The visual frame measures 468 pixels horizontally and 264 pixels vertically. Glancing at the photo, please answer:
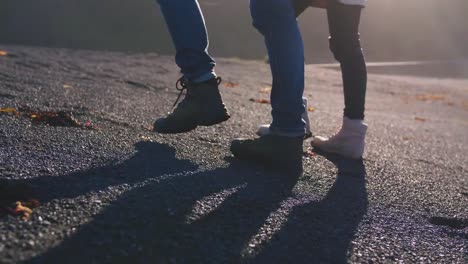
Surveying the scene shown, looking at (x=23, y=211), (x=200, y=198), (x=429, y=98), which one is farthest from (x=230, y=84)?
(x=23, y=211)

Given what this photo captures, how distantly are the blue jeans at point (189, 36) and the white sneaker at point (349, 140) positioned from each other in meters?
0.77

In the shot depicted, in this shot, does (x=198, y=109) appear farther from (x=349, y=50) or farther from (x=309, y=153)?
(x=349, y=50)

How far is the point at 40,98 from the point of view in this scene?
12.1ft

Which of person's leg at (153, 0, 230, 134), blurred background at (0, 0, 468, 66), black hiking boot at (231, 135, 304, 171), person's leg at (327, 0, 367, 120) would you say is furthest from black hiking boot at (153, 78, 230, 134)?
blurred background at (0, 0, 468, 66)

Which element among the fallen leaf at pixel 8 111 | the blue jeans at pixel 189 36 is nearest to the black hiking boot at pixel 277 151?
the blue jeans at pixel 189 36

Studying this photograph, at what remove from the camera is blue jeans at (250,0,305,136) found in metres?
2.39

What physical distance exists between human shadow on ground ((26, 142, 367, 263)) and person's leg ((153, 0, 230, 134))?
27 cm

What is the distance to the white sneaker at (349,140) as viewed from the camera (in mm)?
2971

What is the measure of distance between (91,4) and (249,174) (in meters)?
17.0

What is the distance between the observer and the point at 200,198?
197cm

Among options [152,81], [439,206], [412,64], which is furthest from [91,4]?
[439,206]

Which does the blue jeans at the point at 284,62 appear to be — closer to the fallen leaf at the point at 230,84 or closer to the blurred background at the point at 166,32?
the fallen leaf at the point at 230,84

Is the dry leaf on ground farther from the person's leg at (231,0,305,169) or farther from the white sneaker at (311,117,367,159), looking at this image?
the person's leg at (231,0,305,169)

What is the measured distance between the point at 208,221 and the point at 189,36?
104cm
